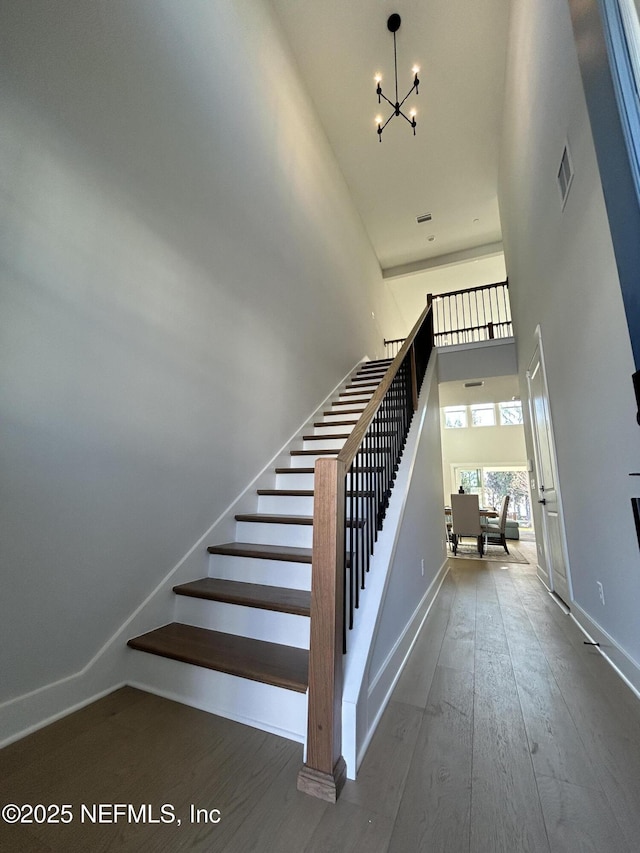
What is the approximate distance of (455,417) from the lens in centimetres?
1110

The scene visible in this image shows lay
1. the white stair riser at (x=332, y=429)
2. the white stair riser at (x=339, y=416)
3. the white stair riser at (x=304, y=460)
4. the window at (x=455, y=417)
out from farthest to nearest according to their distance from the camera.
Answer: the window at (x=455, y=417)
the white stair riser at (x=339, y=416)
the white stair riser at (x=332, y=429)
the white stair riser at (x=304, y=460)

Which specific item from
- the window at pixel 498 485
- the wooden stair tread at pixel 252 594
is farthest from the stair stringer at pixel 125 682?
the window at pixel 498 485

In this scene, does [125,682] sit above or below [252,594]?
below

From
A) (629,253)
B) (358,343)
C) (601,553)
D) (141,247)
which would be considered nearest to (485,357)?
(358,343)

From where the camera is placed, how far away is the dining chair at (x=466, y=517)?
241 inches

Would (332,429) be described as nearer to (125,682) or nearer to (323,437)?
(323,437)

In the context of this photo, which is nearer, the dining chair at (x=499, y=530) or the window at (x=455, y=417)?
the dining chair at (x=499, y=530)

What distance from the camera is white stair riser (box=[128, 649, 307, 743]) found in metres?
1.47

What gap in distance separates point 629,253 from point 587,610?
2.38 meters

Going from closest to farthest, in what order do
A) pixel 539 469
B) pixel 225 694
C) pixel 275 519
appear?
pixel 225 694 < pixel 275 519 < pixel 539 469

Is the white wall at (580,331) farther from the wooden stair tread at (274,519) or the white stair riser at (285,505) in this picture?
the white stair riser at (285,505)

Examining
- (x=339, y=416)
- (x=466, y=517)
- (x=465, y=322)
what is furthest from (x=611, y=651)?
(x=465, y=322)

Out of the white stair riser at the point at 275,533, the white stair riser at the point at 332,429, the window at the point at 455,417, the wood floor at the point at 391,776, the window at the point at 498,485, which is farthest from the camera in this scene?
the window at the point at 455,417

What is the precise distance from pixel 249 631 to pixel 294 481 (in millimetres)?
1371
